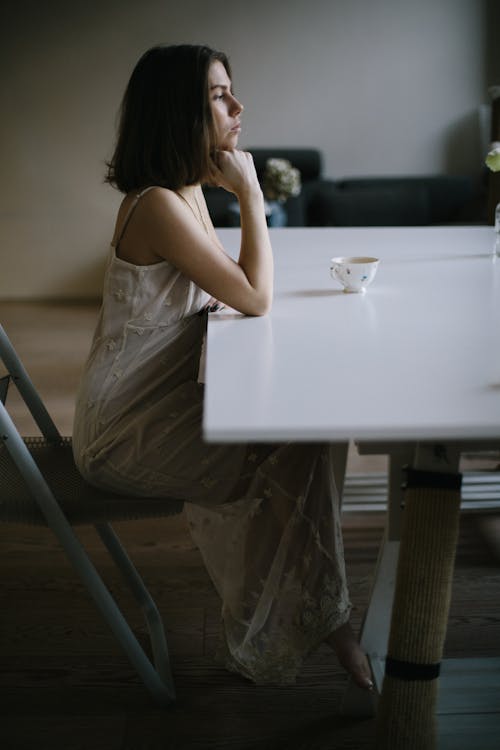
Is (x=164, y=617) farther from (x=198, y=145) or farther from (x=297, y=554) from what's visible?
(x=198, y=145)

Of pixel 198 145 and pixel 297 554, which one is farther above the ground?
pixel 198 145

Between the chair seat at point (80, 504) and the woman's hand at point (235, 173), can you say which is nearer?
the chair seat at point (80, 504)

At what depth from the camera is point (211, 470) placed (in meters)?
1.40

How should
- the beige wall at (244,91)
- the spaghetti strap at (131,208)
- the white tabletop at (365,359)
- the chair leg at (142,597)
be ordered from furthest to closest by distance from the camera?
the beige wall at (244,91)
the chair leg at (142,597)
the spaghetti strap at (131,208)
the white tabletop at (365,359)

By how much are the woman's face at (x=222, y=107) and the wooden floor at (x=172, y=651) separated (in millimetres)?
1029

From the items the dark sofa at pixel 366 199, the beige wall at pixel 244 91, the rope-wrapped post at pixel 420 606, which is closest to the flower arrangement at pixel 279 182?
the dark sofa at pixel 366 199

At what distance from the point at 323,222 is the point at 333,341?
405 cm

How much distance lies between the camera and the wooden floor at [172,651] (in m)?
1.45

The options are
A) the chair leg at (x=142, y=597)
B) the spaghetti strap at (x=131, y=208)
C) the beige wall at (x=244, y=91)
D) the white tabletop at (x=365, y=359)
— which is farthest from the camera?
the beige wall at (x=244, y=91)

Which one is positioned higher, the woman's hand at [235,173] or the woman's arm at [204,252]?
the woman's hand at [235,173]

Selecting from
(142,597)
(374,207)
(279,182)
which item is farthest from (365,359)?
(374,207)

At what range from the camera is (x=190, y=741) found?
143 centimetres

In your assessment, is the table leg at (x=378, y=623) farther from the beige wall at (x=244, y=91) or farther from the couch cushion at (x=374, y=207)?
the beige wall at (x=244, y=91)

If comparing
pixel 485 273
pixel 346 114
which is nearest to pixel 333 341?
pixel 485 273
